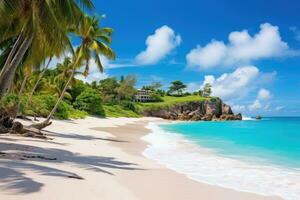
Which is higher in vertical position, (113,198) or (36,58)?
(36,58)

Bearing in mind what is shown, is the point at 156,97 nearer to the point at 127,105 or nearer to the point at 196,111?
the point at 196,111

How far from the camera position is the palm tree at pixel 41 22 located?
1014 cm

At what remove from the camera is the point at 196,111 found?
344 feet

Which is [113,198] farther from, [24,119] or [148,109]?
[148,109]

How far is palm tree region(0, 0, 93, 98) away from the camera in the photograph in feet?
33.3

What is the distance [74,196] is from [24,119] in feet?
73.3

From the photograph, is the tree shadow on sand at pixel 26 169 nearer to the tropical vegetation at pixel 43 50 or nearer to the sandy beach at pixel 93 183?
the sandy beach at pixel 93 183

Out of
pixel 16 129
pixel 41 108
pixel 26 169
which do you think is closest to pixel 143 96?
pixel 41 108

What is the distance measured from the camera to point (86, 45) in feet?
78.3

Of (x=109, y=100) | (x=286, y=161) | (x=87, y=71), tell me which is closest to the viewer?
(x=286, y=161)

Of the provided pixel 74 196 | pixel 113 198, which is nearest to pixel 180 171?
pixel 113 198

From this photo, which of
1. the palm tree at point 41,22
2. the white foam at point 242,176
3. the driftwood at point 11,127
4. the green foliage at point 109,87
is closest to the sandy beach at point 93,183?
the white foam at point 242,176

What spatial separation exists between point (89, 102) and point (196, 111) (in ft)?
178

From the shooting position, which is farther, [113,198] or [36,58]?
[36,58]
